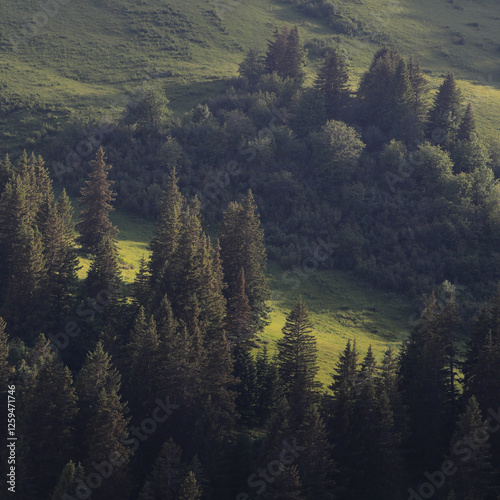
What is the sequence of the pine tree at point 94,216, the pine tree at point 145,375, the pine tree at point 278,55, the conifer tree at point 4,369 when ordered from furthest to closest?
1. the pine tree at point 278,55
2. the pine tree at point 94,216
3. the pine tree at point 145,375
4. the conifer tree at point 4,369

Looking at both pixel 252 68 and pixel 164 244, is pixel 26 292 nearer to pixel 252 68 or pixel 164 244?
pixel 164 244

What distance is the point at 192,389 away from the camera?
49.3m

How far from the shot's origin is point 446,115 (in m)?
93.8

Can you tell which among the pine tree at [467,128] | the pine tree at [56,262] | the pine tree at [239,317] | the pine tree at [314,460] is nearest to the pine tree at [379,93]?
the pine tree at [467,128]

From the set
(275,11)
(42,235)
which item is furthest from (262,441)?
(275,11)

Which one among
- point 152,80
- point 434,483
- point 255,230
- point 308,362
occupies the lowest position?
point 434,483

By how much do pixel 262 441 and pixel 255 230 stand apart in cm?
2309

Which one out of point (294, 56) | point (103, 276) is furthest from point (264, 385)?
point (294, 56)

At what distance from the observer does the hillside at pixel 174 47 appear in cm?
10338

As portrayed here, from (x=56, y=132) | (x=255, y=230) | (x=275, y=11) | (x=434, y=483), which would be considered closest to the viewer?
(x=434, y=483)

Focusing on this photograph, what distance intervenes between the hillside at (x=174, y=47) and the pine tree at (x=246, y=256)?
141 feet

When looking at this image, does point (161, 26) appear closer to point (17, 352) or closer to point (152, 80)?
point (152, 80)

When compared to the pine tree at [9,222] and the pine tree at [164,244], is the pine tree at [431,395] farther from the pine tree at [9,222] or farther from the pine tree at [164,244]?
the pine tree at [9,222]

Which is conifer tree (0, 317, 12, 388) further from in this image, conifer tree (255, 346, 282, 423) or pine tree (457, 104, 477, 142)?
pine tree (457, 104, 477, 142)
